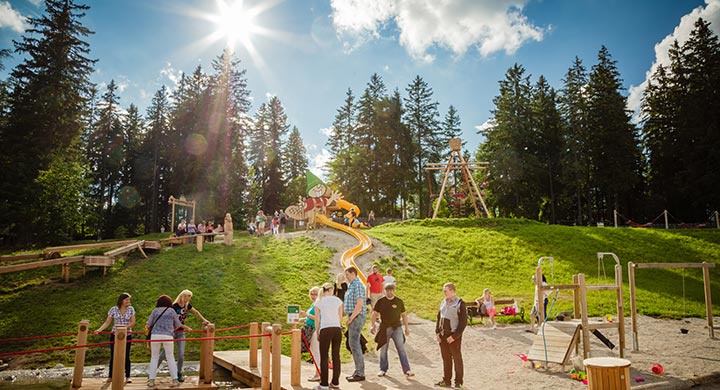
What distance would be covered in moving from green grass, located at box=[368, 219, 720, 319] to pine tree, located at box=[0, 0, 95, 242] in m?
23.4

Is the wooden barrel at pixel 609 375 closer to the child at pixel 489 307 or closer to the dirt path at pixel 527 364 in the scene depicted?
the dirt path at pixel 527 364

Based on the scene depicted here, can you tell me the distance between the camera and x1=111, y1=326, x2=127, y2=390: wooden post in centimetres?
707

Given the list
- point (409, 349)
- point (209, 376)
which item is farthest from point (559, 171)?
point (209, 376)

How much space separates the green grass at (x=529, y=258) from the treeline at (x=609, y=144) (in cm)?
1161

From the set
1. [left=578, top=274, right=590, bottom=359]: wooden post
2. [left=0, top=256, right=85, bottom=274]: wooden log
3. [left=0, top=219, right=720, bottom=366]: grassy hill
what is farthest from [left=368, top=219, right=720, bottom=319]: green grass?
[left=0, top=256, right=85, bottom=274]: wooden log

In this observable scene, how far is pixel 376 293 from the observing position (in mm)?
13656

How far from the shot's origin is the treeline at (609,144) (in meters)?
38.4

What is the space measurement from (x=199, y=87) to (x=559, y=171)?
38.1 meters

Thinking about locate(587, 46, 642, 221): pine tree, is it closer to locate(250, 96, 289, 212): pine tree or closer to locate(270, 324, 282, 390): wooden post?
locate(250, 96, 289, 212): pine tree

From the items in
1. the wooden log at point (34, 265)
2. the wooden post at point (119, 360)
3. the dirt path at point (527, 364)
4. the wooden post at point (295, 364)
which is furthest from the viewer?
the wooden log at point (34, 265)

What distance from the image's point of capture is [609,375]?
587 centimetres

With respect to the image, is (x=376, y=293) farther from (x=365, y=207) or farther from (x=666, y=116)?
(x=666, y=116)

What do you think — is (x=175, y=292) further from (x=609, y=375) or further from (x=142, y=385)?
(x=609, y=375)

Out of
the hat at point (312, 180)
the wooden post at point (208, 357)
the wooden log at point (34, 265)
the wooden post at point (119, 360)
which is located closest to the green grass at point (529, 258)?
the hat at point (312, 180)
